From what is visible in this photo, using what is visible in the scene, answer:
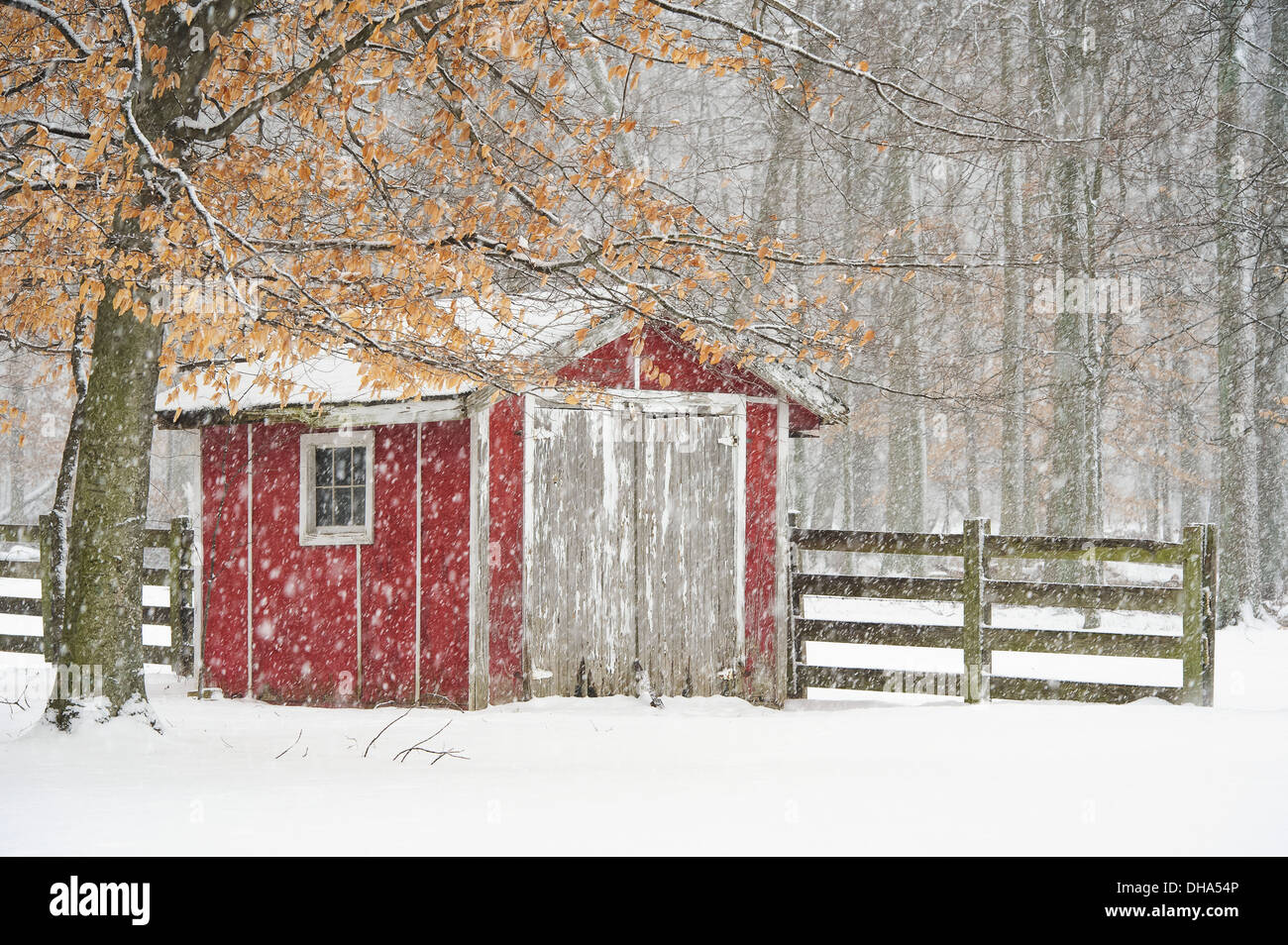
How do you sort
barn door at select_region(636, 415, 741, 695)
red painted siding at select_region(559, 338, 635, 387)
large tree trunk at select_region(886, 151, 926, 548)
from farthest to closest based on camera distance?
1. large tree trunk at select_region(886, 151, 926, 548)
2. barn door at select_region(636, 415, 741, 695)
3. red painted siding at select_region(559, 338, 635, 387)

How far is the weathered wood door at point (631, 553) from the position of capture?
10172 millimetres

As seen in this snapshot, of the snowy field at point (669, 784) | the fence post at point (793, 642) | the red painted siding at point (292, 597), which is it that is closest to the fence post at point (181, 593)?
the red painted siding at point (292, 597)

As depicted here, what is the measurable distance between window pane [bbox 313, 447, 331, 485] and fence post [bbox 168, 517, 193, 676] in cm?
186

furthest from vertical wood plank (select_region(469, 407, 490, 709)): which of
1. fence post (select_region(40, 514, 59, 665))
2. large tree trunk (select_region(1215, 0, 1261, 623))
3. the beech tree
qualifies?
large tree trunk (select_region(1215, 0, 1261, 623))

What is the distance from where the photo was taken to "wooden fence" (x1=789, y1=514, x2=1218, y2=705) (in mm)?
9023

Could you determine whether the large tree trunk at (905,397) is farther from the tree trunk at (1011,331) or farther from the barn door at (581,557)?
the barn door at (581,557)

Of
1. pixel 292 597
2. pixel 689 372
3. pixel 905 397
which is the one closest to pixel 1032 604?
pixel 689 372

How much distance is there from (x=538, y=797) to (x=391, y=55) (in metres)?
4.34

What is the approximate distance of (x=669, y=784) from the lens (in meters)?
6.15

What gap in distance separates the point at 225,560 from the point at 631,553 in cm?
410

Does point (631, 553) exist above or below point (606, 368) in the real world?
below

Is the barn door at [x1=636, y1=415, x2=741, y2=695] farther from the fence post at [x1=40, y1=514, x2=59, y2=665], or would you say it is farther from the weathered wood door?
the fence post at [x1=40, y1=514, x2=59, y2=665]

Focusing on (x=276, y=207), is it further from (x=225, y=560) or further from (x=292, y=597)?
(x=225, y=560)

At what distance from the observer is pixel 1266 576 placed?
1541cm
